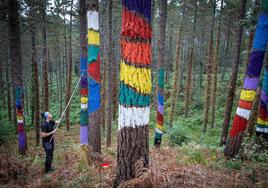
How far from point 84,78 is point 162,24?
434 centimetres

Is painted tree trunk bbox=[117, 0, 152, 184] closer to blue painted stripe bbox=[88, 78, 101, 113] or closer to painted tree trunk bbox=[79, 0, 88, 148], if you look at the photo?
blue painted stripe bbox=[88, 78, 101, 113]

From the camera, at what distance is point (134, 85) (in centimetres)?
340

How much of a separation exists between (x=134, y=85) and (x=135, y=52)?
0.50 meters

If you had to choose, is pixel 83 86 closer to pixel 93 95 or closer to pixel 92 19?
pixel 93 95

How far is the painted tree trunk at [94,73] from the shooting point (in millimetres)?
6863

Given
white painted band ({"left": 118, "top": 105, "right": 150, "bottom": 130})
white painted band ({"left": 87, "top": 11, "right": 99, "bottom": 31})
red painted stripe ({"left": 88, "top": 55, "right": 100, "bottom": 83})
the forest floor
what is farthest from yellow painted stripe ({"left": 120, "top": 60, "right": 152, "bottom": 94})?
white painted band ({"left": 87, "top": 11, "right": 99, "bottom": 31})

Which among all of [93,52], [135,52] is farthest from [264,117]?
[135,52]

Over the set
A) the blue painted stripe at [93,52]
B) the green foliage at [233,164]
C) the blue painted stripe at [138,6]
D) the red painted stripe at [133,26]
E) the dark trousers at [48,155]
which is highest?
the blue painted stripe at [138,6]

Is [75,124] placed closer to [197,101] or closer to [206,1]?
[197,101]

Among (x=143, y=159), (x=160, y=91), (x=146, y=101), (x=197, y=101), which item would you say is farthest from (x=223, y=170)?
(x=197, y=101)

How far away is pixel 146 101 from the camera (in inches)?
138

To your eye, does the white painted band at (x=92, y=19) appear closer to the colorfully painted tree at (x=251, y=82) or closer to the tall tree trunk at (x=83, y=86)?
the tall tree trunk at (x=83, y=86)

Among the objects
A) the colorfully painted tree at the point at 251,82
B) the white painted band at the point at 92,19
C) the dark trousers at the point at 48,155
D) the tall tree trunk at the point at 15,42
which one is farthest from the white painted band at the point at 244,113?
the tall tree trunk at the point at 15,42

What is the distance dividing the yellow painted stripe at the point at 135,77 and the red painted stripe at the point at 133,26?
18.7 inches
